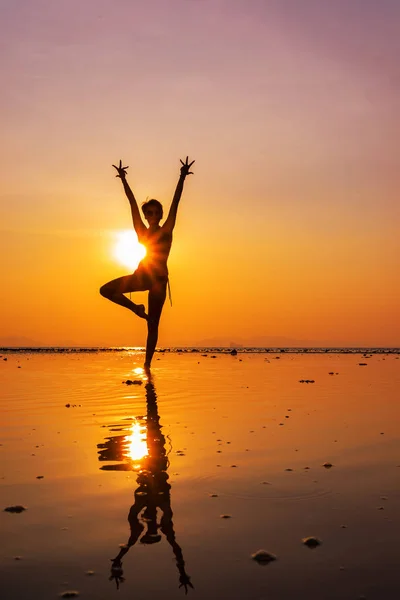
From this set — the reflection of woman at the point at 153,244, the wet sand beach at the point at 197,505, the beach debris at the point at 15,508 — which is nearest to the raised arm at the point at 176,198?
the reflection of woman at the point at 153,244

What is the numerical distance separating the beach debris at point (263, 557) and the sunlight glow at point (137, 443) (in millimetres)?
3078

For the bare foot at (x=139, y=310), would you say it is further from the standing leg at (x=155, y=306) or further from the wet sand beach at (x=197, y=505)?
the wet sand beach at (x=197, y=505)

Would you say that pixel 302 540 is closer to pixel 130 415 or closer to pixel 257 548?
pixel 257 548

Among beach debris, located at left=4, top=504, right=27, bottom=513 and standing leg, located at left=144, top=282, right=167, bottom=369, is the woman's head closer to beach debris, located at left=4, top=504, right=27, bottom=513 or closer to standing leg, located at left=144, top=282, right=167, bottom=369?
standing leg, located at left=144, top=282, right=167, bottom=369

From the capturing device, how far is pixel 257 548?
13.0 ft

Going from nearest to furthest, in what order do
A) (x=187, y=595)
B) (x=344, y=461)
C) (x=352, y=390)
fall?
1. (x=187, y=595)
2. (x=344, y=461)
3. (x=352, y=390)

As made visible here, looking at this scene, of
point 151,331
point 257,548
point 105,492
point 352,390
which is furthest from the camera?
point 151,331

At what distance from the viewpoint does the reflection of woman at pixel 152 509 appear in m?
3.71

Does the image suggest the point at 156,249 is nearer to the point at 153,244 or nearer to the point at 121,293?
the point at 153,244

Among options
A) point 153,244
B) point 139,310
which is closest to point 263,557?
point 139,310

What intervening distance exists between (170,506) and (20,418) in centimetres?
561

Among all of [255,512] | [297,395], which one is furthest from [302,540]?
[297,395]

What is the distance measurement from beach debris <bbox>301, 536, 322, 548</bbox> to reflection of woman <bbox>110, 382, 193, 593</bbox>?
90 centimetres

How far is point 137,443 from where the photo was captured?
7613 mm
